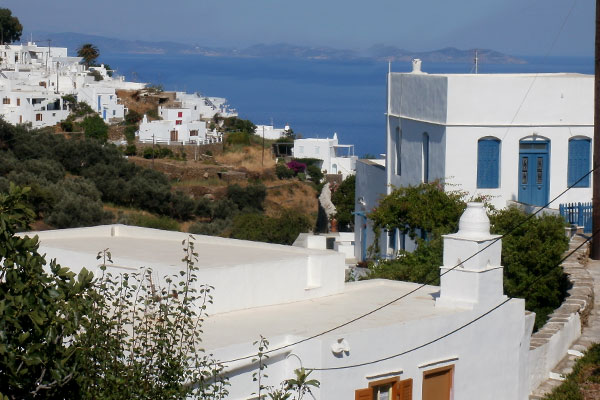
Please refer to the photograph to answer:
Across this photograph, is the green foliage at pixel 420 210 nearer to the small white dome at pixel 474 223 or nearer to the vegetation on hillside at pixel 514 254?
the vegetation on hillside at pixel 514 254

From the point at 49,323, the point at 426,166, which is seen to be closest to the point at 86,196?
the point at 426,166

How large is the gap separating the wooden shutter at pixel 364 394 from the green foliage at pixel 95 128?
210ft

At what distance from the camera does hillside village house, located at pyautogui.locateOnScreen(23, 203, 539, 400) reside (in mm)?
9453

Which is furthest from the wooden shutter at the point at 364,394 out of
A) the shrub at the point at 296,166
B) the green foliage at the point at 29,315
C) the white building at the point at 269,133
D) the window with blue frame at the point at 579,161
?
the white building at the point at 269,133

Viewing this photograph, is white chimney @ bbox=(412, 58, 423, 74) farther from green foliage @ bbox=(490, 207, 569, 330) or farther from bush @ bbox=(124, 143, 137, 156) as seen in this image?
bush @ bbox=(124, 143, 137, 156)

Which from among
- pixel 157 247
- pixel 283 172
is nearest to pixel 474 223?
pixel 157 247

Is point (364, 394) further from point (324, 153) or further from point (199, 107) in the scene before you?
point (199, 107)

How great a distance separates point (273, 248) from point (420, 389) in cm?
310

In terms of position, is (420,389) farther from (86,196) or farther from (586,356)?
(86,196)

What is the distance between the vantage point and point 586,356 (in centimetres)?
1335

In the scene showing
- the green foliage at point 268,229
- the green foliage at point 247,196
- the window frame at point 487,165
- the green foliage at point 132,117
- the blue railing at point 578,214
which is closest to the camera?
the blue railing at point 578,214

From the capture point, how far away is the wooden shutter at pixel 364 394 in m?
9.70

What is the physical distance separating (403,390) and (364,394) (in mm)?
563

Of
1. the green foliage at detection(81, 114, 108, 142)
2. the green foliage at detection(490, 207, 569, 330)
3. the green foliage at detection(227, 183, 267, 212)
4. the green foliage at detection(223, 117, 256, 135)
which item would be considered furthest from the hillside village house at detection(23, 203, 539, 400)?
the green foliage at detection(223, 117, 256, 135)
